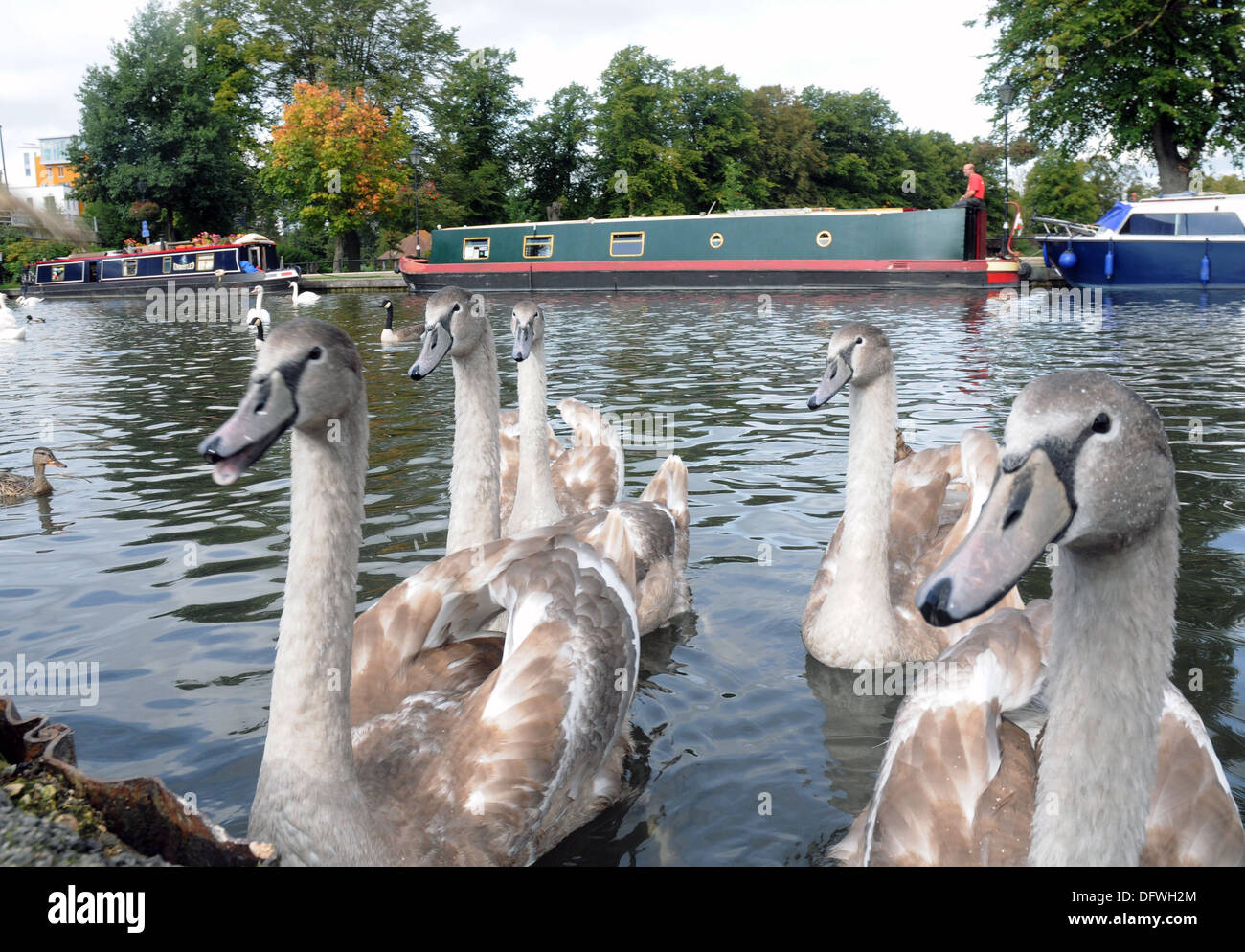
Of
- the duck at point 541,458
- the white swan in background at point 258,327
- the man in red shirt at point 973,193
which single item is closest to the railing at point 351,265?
the white swan in background at point 258,327

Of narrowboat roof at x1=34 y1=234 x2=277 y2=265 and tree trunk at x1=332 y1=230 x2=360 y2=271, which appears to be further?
tree trunk at x1=332 y1=230 x2=360 y2=271

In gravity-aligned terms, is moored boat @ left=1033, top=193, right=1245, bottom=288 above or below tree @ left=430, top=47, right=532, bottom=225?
below

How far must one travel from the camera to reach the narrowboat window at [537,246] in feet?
113

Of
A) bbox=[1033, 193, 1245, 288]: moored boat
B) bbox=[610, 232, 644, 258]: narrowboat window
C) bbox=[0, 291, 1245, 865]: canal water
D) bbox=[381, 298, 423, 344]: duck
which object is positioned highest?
bbox=[610, 232, 644, 258]: narrowboat window

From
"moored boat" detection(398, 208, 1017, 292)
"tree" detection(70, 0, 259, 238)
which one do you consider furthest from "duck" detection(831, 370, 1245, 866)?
"tree" detection(70, 0, 259, 238)

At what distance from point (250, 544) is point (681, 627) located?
122 inches

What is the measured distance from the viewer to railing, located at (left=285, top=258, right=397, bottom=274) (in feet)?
164

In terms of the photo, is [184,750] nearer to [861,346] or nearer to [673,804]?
[673,804]

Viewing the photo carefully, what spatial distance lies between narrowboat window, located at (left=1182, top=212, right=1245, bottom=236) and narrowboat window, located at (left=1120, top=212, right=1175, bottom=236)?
14.1 inches

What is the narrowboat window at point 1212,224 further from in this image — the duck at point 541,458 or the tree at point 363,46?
the tree at point 363,46

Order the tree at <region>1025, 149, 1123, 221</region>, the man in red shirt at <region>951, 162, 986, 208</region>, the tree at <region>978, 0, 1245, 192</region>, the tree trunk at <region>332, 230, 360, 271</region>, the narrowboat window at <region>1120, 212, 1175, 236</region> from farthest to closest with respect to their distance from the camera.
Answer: the tree trunk at <region>332, 230, 360, 271</region>
the tree at <region>1025, 149, 1123, 221</region>
the tree at <region>978, 0, 1245, 192</region>
the man in red shirt at <region>951, 162, 986, 208</region>
the narrowboat window at <region>1120, 212, 1175, 236</region>

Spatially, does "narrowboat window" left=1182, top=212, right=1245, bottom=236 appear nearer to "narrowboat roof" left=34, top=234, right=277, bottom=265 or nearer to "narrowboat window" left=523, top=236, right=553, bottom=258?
"narrowboat window" left=523, top=236, right=553, bottom=258

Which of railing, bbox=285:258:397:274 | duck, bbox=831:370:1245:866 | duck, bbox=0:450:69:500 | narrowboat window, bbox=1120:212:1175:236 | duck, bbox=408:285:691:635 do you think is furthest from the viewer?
railing, bbox=285:258:397:274

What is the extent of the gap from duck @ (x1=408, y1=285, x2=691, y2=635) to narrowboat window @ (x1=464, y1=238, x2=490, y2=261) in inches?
1224
